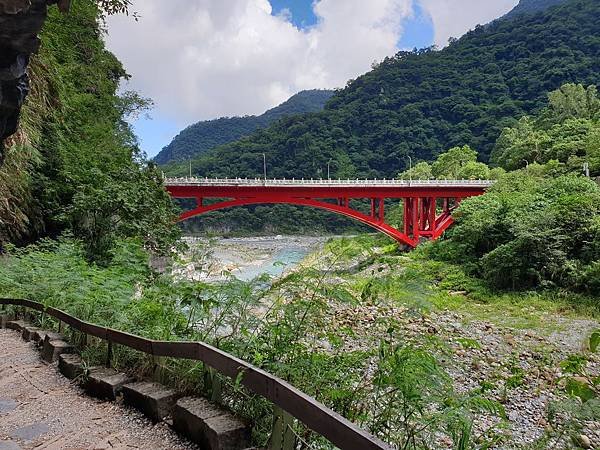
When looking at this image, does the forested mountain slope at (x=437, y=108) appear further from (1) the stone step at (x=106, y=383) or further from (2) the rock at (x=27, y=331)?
(1) the stone step at (x=106, y=383)

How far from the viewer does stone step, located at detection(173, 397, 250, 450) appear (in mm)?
2141

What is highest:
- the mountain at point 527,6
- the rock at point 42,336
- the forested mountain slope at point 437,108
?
the mountain at point 527,6

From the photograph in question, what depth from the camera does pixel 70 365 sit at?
3.81 metres

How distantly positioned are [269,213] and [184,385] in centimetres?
4868

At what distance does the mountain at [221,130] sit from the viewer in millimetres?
115062

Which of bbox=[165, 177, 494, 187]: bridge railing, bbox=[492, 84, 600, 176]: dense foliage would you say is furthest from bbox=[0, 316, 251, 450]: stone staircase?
bbox=[492, 84, 600, 176]: dense foliage

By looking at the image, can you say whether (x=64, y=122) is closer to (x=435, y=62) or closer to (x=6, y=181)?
(x=6, y=181)

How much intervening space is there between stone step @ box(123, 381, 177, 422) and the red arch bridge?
20295mm

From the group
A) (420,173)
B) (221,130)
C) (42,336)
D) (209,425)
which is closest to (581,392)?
(209,425)

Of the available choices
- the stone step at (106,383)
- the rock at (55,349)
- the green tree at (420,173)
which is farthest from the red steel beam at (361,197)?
the stone step at (106,383)

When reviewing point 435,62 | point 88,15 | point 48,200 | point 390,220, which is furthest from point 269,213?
point 435,62

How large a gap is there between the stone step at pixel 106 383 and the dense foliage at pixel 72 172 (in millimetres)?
4766

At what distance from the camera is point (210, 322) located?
325 cm

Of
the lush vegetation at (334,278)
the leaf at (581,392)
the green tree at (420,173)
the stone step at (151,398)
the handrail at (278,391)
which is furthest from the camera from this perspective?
the green tree at (420,173)
